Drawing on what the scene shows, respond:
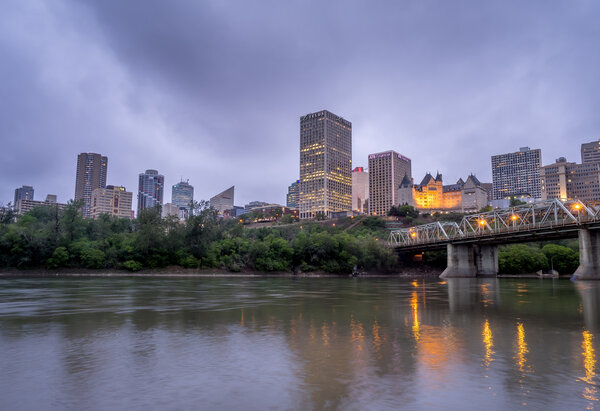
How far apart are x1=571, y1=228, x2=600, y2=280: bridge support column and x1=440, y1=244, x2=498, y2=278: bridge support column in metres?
32.4

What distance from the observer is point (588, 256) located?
213 ft

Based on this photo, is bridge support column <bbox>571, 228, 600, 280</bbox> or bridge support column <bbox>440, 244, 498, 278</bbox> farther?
bridge support column <bbox>440, 244, 498, 278</bbox>

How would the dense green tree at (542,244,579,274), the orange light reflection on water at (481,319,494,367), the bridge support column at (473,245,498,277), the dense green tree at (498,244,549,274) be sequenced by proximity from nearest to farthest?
the orange light reflection on water at (481,319,494,367), the bridge support column at (473,245,498,277), the dense green tree at (498,244,549,274), the dense green tree at (542,244,579,274)

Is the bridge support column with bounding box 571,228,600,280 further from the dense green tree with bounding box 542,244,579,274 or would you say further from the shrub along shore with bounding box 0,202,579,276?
the dense green tree with bounding box 542,244,579,274

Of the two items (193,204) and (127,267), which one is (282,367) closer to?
(127,267)

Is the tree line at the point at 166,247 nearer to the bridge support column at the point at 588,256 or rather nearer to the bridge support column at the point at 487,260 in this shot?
the bridge support column at the point at 487,260

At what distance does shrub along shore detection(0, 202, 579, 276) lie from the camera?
82.6m

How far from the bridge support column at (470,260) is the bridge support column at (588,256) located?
32441 millimetres

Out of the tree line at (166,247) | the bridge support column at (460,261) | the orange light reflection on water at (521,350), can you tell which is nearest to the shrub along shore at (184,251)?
the tree line at (166,247)

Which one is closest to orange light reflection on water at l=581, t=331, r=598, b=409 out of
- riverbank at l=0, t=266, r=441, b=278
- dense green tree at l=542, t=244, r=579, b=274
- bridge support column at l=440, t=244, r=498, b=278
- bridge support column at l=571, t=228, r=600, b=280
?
bridge support column at l=571, t=228, r=600, b=280

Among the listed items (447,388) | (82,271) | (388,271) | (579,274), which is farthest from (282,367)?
(388,271)

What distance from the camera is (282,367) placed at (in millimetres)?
8938

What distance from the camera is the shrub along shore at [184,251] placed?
8256 cm

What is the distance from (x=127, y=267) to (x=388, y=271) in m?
72.3
